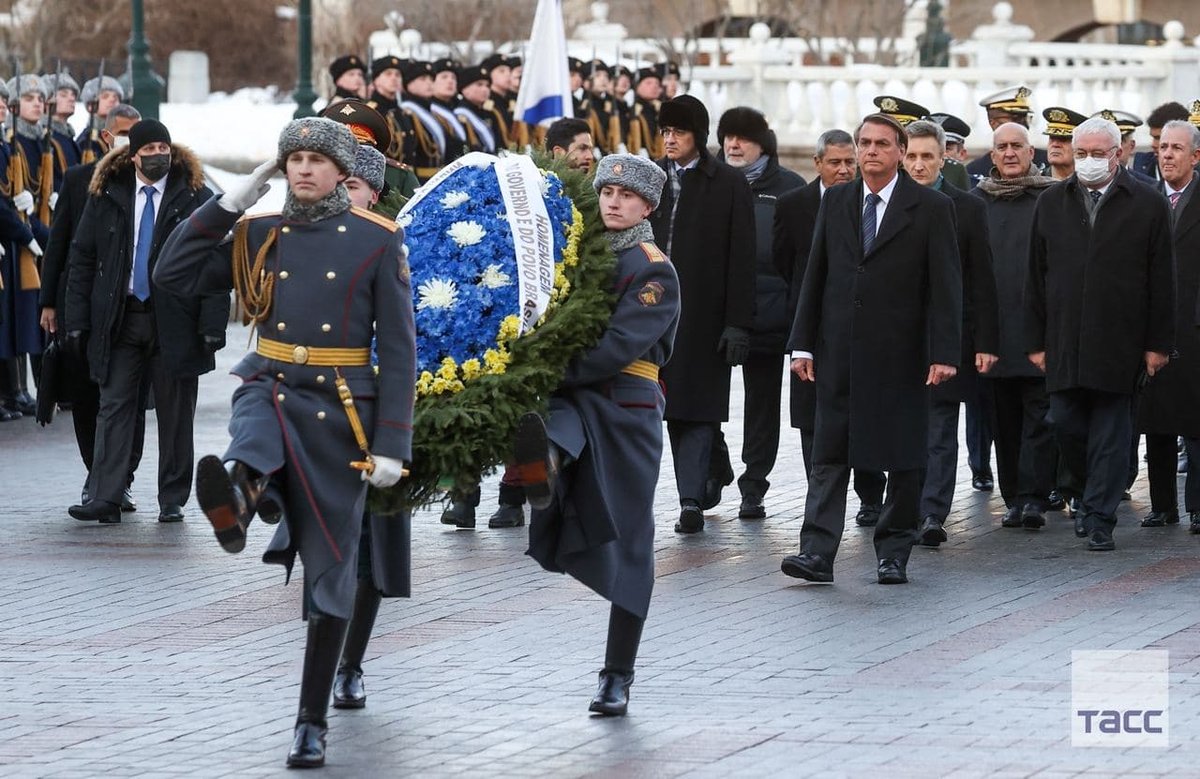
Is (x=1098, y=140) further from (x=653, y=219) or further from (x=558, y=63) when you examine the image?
(x=558, y=63)

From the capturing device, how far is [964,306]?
1146 centimetres

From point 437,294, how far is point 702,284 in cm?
405

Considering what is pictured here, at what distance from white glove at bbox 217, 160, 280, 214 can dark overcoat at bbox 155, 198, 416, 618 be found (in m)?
0.11

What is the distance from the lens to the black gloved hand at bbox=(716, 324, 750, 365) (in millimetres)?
11438

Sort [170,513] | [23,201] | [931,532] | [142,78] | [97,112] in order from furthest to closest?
[142,78]
[97,112]
[23,201]
[170,513]
[931,532]

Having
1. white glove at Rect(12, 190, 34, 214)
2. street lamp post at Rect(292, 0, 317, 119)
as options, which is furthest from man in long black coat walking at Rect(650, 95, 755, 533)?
street lamp post at Rect(292, 0, 317, 119)

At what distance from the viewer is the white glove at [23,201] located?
15.8 metres

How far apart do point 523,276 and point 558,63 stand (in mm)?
10508

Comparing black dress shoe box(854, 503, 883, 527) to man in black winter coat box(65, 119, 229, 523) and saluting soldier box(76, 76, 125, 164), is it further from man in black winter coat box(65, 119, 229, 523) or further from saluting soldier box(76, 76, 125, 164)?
saluting soldier box(76, 76, 125, 164)

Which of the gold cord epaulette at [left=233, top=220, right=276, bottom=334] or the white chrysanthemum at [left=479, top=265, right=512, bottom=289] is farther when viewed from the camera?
the white chrysanthemum at [left=479, top=265, right=512, bottom=289]

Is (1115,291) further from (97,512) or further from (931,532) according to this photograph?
(97,512)

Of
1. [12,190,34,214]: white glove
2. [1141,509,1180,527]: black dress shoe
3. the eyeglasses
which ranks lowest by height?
[1141,509,1180,527]: black dress shoe

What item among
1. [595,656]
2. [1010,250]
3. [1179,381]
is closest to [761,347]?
[1010,250]

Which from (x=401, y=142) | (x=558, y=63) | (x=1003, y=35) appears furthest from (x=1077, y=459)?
(x=1003, y=35)
